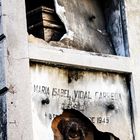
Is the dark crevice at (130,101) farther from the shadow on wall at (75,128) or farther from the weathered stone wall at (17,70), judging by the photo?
the weathered stone wall at (17,70)

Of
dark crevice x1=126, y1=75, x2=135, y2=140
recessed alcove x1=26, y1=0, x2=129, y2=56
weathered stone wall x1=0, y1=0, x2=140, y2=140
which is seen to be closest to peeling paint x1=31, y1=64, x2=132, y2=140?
dark crevice x1=126, y1=75, x2=135, y2=140

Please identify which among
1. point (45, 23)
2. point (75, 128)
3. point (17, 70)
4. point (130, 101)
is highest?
point (45, 23)

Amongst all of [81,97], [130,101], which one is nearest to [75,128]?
[81,97]

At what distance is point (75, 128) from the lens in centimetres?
753

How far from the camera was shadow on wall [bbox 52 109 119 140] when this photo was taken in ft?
24.3

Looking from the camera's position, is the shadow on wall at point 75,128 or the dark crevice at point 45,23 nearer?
the shadow on wall at point 75,128

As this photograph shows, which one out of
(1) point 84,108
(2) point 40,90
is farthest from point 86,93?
(2) point 40,90

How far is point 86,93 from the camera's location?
7758 mm

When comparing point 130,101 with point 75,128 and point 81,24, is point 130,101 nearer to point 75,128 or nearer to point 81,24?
point 75,128

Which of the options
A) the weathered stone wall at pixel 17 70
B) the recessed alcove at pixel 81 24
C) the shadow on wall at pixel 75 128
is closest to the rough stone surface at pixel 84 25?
the recessed alcove at pixel 81 24

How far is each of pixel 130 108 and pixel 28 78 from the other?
6.08 feet

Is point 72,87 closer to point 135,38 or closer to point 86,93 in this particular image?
point 86,93

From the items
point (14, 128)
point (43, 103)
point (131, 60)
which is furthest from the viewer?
point (131, 60)

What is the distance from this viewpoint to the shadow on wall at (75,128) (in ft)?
24.3
